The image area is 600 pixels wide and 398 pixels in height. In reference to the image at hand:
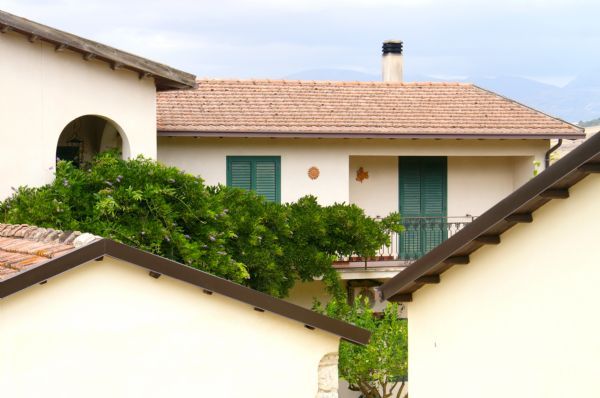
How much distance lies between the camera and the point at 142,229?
58.9ft

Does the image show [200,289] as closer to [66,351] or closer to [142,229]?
[66,351]

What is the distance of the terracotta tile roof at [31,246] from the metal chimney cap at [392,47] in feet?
54.3

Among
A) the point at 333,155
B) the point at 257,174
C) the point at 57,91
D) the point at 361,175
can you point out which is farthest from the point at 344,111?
the point at 57,91

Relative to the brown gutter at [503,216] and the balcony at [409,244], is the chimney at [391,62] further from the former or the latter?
the brown gutter at [503,216]

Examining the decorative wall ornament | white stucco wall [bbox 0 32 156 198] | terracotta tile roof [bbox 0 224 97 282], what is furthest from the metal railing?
terracotta tile roof [bbox 0 224 97 282]

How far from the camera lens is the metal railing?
78.7 ft

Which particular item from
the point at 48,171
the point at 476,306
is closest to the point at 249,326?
the point at 476,306

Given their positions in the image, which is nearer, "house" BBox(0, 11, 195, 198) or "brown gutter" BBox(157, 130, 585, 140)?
"house" BBox(0, 11, 195, 198)

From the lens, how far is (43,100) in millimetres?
19312

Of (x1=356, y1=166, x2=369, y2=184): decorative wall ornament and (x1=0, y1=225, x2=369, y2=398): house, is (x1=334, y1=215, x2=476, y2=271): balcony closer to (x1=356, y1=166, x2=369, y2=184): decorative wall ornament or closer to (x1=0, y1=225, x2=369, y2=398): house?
(x1=356, y1=166, x2=369, y2=184): decorative wall ornament

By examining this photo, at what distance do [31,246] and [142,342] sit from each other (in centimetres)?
185

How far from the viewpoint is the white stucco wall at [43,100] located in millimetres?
18938

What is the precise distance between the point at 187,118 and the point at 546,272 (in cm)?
1509

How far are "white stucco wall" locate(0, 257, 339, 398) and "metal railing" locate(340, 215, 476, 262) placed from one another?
38.7ft
